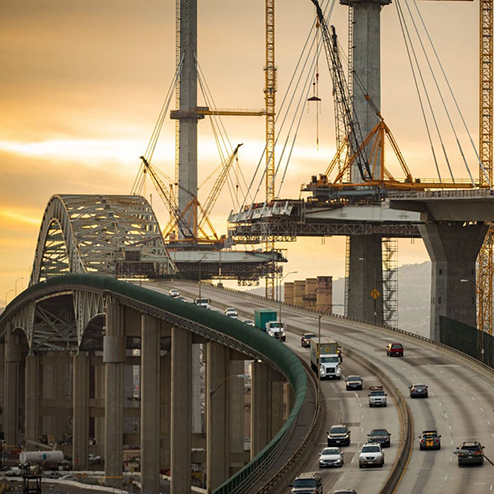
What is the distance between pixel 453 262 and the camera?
15575 cm

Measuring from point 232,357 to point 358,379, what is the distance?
31702 mm

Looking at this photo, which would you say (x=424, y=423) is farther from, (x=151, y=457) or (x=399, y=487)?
(x=151, y=457)

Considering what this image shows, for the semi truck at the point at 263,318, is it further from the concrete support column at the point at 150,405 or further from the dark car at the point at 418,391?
the dark car at the point at 418,391

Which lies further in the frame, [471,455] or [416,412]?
[416,412]

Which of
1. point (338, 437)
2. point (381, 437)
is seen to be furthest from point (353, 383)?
point (338, 437)

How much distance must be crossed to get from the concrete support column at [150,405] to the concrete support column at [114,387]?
13.1m

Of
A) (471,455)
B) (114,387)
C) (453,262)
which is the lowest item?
(114,387)

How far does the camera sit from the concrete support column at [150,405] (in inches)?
6271

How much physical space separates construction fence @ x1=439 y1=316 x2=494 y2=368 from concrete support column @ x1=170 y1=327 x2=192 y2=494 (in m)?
29.4

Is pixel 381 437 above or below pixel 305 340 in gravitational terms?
below

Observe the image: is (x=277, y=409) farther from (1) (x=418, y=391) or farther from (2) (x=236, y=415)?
(2) (x=236, y=415)

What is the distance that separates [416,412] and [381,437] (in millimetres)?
13943

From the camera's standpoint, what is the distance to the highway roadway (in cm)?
7294

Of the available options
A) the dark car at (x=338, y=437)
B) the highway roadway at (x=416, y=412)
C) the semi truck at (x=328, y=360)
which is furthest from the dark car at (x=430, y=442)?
the semi truck at (x=328, y=360)
